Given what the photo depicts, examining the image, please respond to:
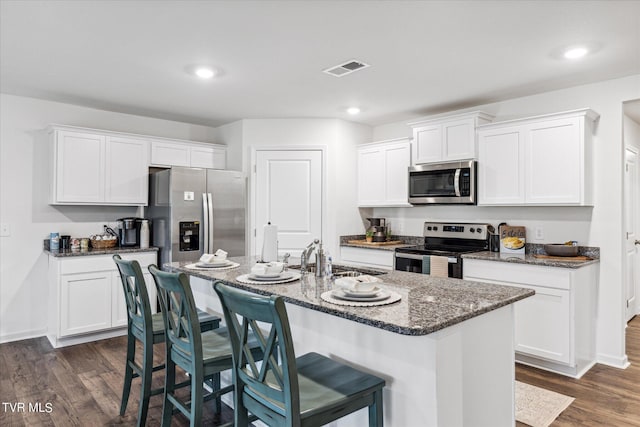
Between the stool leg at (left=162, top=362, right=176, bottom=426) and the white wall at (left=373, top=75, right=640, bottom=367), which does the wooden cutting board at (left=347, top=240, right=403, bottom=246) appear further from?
the stool leg at (left=162, top=362, right=176, bottom=426)

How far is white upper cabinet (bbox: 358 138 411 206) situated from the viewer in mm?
4703

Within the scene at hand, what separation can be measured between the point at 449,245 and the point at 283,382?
345cm

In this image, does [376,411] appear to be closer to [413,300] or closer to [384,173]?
[413,300]

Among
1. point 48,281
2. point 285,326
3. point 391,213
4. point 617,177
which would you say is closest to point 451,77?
point 617,177

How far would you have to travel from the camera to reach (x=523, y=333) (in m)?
3.41

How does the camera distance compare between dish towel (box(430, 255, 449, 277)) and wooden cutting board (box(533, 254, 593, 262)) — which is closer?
wooden cutting board (box(533, 254, 593, 262))

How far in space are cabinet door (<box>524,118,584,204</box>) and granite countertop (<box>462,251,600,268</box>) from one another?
0.51m

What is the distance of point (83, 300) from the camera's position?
12.9 ft

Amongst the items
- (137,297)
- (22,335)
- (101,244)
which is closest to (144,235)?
(101,244)

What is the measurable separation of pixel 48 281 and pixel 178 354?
9.72ft

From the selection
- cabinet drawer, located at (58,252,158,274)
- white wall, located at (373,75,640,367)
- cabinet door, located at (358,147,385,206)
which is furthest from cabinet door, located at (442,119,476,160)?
cabinet drawer, located at (58,252,158,274)

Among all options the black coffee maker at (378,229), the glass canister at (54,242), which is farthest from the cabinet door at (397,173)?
the glass canister at (54,242)

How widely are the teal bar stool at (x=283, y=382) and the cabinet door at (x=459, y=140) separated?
297 cm

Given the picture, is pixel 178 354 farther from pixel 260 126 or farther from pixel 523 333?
pixel 260 126
